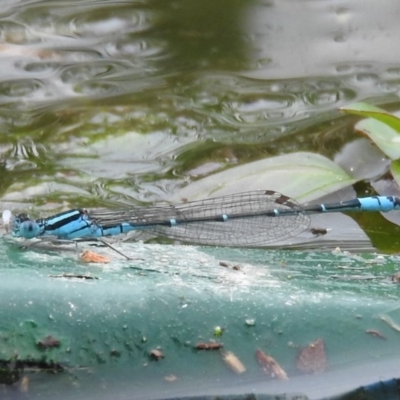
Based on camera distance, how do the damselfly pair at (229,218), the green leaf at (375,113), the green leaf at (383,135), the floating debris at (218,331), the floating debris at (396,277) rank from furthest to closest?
the green leaf at (383,135) → the green leaf at (375,113) → the damselfly pair at (229,218) → the floating debris at (396,277) → the floating debris at (218,331)

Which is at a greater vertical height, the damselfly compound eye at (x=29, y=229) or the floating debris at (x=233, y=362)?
the damselfly compound eye at (x=29, y=229)

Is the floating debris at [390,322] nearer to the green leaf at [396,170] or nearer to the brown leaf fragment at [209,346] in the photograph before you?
the brown leaf fragment at [209,346]

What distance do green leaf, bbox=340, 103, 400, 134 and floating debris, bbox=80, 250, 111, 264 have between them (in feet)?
5.25

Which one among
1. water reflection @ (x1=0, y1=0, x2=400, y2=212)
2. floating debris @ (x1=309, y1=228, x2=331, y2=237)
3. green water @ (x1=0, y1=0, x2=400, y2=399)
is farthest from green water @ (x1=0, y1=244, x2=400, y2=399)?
water reflection @ (x1=0, y1=0, x2=400, y2=212)

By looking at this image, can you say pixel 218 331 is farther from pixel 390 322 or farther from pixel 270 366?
pixel 390 322

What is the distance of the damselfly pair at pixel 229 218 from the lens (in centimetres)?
317

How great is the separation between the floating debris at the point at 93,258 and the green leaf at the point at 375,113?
1600mm

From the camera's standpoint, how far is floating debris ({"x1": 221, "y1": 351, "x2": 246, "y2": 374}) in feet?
6.15

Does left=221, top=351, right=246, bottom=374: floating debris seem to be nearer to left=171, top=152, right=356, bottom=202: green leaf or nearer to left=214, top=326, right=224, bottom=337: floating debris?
left=214, top=326, right=224, bottom=337: floating debris

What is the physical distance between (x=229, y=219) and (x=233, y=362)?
146cm

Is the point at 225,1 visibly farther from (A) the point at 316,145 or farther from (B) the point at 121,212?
(B) the point at 121,212

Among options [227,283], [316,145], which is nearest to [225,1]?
[316,145]

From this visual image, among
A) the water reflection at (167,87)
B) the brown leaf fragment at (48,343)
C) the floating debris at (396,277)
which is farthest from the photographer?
the water reflection at (167,87)

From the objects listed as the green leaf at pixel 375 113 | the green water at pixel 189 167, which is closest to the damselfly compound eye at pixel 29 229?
the green water at pixel 189 167
